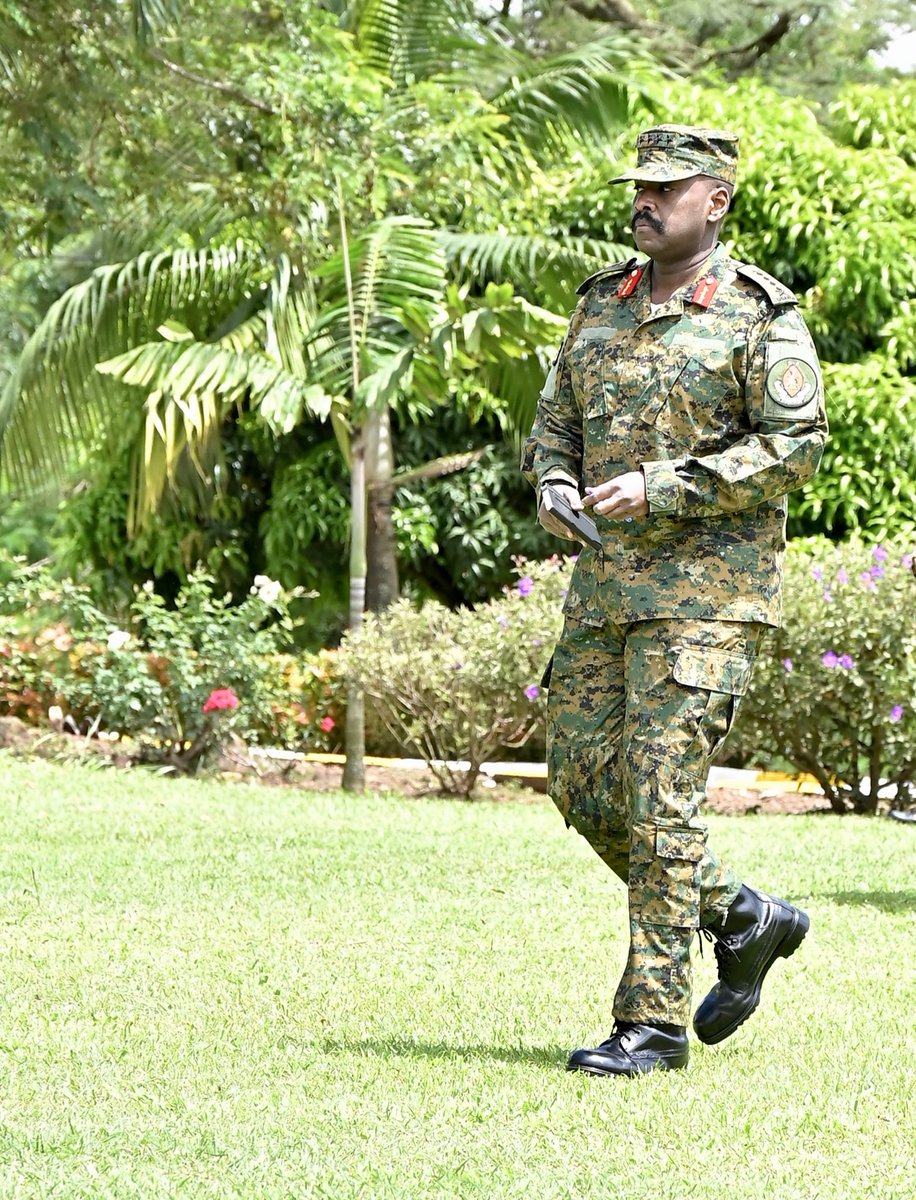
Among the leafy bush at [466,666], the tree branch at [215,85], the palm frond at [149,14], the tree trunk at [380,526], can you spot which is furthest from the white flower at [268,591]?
the palm frond at [149,14]

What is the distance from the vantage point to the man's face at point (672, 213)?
4.31 meters

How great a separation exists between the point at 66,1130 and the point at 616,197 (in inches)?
461

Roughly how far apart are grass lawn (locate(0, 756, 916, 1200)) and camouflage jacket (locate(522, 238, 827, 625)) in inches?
44.9

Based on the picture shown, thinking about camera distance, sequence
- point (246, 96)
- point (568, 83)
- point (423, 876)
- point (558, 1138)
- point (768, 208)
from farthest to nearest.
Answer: point (768, 208), point (568, 83), point (246, 96), point (423, 876), point (558, 1138)

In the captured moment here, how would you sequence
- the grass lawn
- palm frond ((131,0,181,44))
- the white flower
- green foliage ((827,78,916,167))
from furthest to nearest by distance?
green foliage ((827,78,916,167)) → the white flower → palm frond ((131,0,181,44)) → the grass lawn

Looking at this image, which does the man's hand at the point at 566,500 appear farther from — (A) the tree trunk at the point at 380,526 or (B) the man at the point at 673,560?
(A) the tree trunk at the point at 380,526

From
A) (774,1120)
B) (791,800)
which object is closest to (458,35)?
(791,800)

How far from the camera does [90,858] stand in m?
7.64

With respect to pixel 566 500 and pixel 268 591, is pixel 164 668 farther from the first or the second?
pixel 566 500

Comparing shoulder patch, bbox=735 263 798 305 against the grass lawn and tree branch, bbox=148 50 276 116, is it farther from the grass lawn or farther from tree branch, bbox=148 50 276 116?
tree branch, bbox=148 50 276 116

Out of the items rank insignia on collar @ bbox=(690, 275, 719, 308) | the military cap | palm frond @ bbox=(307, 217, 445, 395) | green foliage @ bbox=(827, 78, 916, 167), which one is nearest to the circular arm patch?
rank insignia on collar @ bbox=(690, 275, 719, 308)

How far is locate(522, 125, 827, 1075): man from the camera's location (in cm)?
420

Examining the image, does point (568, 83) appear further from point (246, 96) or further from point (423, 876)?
point (423, 876)

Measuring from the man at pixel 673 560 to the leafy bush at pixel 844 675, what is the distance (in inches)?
240
